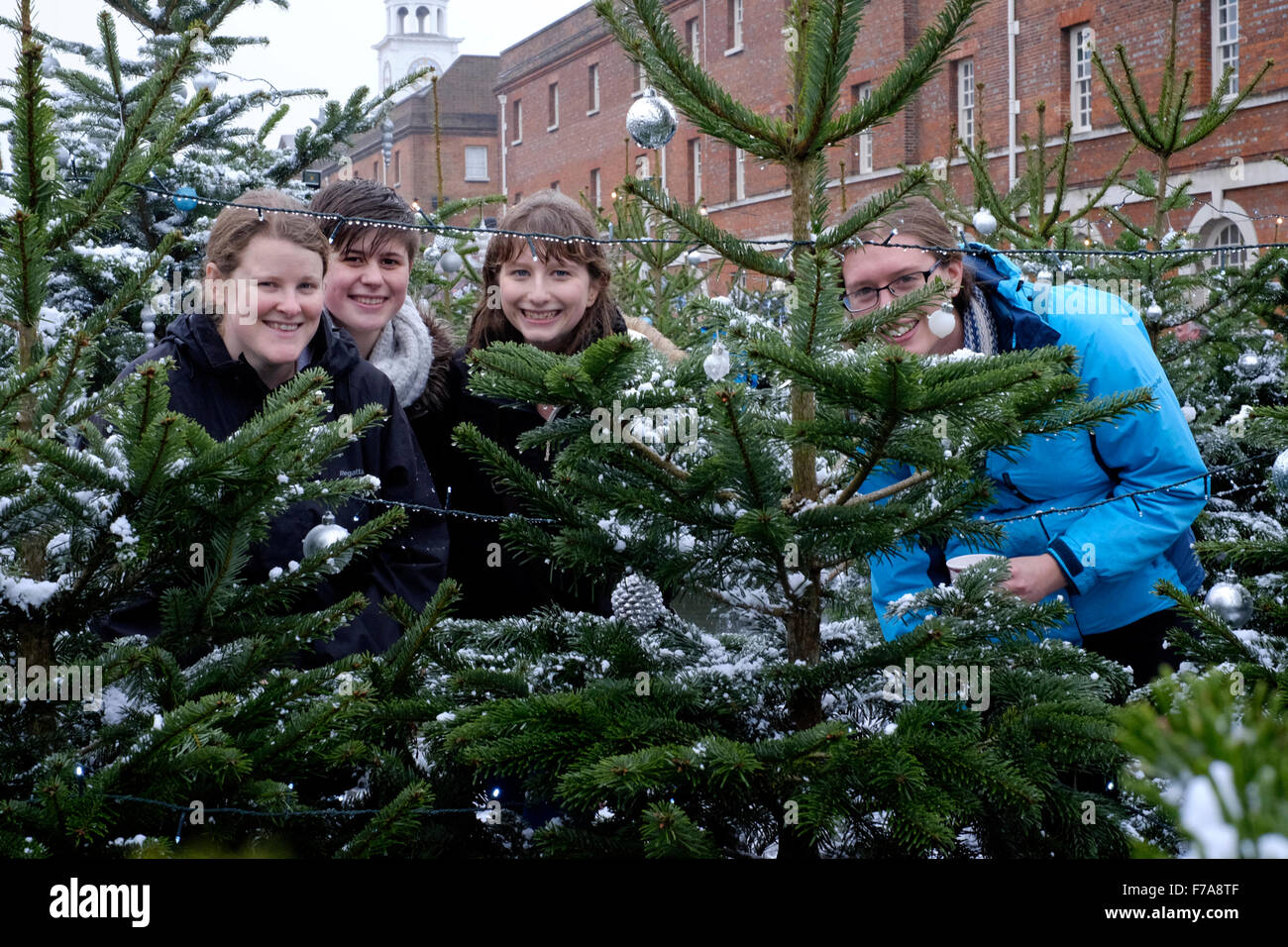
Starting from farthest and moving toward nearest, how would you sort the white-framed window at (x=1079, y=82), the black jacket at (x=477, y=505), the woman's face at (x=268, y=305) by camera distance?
the white-framed window at (x=1079, y=82) → the black jacket at (x=477, y=505) → the woman's face at (x=268, y=305)

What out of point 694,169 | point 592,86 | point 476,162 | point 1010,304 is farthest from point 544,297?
point 476,162

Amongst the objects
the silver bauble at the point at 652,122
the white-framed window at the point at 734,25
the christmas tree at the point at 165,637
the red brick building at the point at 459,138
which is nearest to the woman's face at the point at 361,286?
the silver bauble at the point at 652,122

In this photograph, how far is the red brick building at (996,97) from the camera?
19828 mm

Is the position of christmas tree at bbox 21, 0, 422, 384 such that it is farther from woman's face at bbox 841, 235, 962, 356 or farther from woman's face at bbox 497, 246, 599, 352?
woman's face at bbox 841, 235, 962, 356

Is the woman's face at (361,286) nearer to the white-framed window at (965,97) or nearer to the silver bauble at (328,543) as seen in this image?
the silver bauble at (328,543)

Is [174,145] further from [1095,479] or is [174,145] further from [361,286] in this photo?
[1095,479]

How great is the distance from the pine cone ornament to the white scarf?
5.44 ft

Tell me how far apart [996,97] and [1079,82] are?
188 cm

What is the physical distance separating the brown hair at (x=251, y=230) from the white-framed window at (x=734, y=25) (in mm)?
30385

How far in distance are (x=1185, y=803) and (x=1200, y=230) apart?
23.5m

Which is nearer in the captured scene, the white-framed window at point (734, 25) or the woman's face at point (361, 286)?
the woman's face at point (361, 286)

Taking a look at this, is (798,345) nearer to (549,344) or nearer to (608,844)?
(608,844)

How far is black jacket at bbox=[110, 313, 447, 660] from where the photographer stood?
3080 mm

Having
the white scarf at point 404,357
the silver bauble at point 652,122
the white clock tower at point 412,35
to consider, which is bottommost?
the white scarf at point 404,357
